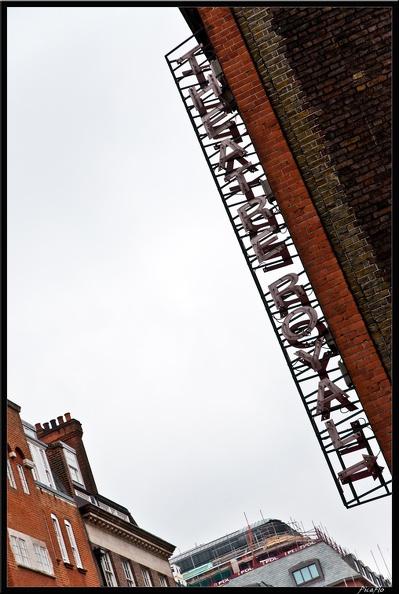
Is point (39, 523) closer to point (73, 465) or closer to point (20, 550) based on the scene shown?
point (20, 550)

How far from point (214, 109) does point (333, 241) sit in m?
4.50

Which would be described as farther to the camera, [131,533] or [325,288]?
[131,533]

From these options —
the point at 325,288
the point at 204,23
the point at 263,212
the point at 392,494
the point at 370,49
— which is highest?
the point at 204,23

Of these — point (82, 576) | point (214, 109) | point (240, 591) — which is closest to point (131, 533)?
point (82, 576)

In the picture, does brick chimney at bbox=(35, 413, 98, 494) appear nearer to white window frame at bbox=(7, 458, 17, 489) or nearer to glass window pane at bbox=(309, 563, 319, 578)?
white window frame at bbox=(7, 458, 17, 489)

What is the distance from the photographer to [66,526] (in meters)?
43.8

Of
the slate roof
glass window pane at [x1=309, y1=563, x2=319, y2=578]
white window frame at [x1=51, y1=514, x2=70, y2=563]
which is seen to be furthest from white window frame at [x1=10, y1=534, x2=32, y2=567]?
glass window pane at [x1=309, y1=563, x2=319, y2=578]

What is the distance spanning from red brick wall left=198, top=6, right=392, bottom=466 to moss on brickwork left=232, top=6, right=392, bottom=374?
0.23 m

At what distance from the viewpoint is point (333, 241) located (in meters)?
19.2

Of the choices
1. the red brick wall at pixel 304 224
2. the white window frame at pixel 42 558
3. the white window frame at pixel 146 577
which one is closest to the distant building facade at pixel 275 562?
the white window frame at pixel 146 577

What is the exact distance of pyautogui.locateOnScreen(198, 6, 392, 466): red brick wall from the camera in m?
17.9

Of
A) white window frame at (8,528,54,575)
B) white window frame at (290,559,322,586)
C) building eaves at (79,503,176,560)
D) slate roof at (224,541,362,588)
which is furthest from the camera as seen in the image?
white window frame at (290,559,322,586)

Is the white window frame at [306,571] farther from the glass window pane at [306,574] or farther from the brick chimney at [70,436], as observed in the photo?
the brick chimney at [70,436]
